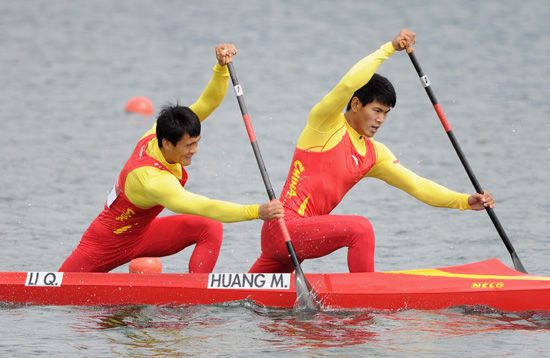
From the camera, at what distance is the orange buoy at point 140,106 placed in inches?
722

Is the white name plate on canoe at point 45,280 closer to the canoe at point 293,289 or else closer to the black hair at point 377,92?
the canoe at point 293,289

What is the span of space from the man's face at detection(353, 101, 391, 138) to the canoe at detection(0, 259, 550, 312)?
1045mm

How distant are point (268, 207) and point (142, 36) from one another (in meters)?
18.7

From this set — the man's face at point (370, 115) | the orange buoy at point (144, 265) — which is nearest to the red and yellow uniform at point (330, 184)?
the man's face at point (370, 115)

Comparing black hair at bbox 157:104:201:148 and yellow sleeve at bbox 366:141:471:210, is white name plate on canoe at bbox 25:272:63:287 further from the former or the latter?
yellow sleeve at bbox 366:141:471:210

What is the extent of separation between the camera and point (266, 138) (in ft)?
53.2

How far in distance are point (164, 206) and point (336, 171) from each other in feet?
4.04

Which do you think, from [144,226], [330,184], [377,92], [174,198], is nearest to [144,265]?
[144,226]

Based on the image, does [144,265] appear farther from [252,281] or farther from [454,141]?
[454,141]

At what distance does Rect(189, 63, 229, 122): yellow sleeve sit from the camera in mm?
8062

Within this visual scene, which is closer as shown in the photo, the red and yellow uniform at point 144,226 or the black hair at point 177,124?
the black hair at point 177,124

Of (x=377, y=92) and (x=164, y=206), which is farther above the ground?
(x=377, y=92)

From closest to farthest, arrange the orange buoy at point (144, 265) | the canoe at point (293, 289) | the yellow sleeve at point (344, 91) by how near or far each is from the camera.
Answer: the yellow sleeve at point (344, 91), the canoe at point (293, 289), the orange buoy at point (144, 265)

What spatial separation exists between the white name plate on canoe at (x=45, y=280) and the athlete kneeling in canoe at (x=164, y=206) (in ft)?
0.63
